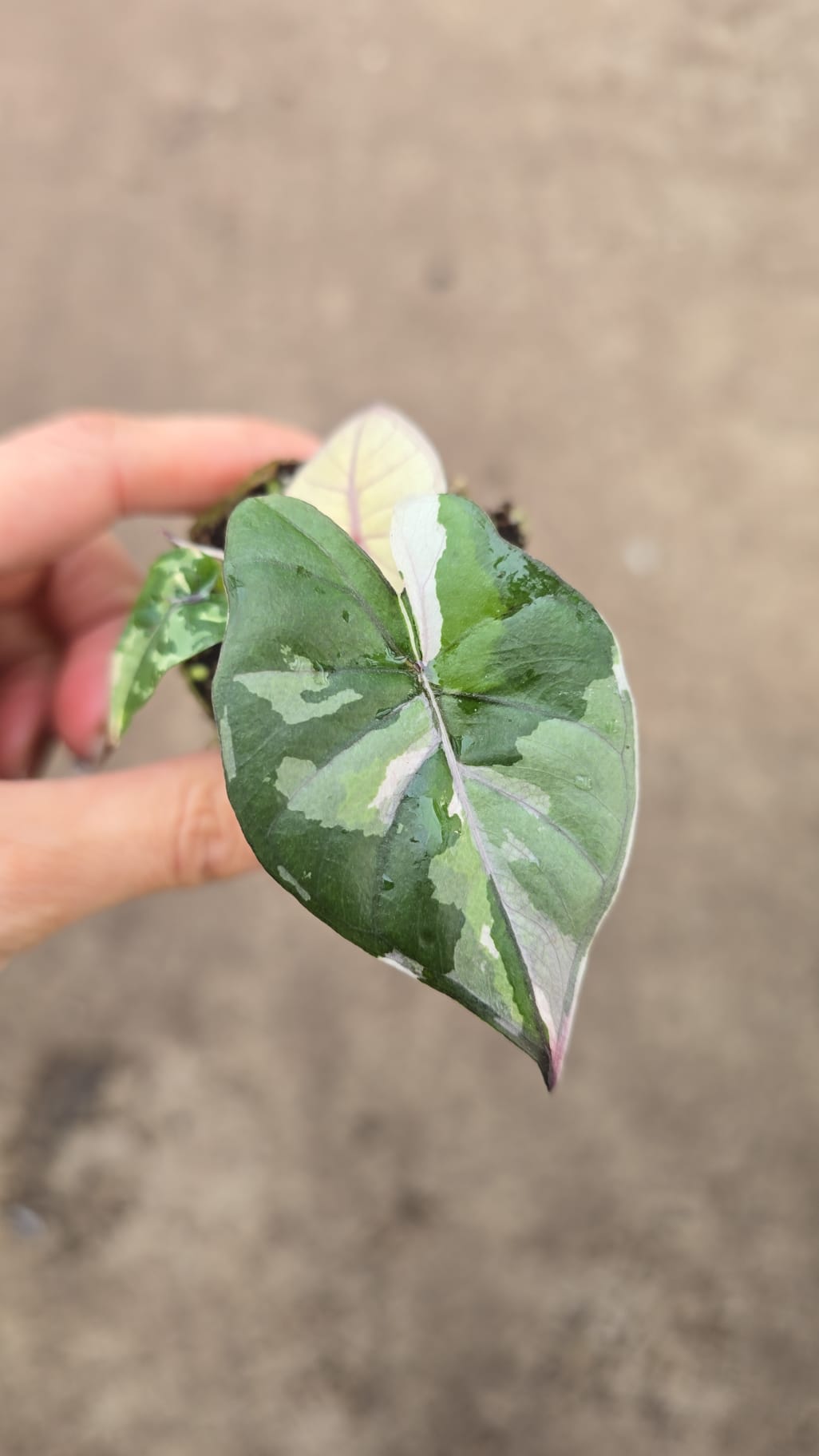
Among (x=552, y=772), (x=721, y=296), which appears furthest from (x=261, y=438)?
(x=721, y=296)

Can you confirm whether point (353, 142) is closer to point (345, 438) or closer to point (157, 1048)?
point (345, 438)

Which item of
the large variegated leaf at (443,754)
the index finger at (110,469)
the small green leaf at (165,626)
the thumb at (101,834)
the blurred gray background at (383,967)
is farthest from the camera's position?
the blurred gray background at (383,967)

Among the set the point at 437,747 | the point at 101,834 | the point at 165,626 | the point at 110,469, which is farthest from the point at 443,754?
the point at 110,469

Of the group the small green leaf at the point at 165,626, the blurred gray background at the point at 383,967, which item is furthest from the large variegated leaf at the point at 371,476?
the blurred gray background at the point at 383,967

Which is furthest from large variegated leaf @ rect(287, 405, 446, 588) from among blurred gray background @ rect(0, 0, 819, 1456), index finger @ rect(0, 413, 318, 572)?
blurred gray background @ rect(0, 0, 819, 1456)

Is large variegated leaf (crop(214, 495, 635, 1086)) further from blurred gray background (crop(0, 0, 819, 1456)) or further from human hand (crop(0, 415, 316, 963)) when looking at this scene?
blurred gray background (crop(0, 0, 819, 1456))

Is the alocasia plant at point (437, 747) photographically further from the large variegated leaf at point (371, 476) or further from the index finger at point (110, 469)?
the index finger at point (110, 469)
